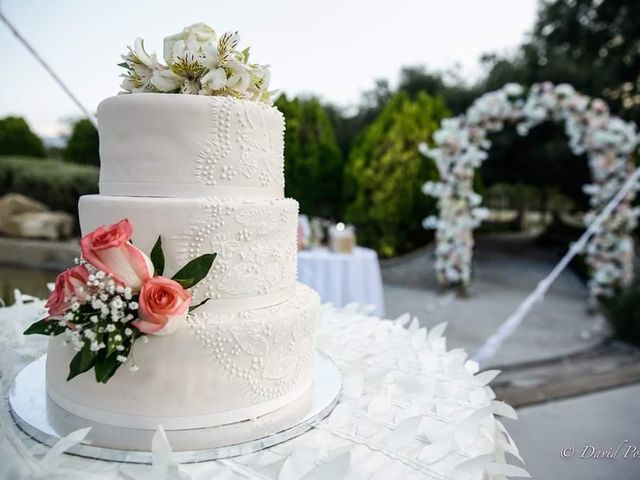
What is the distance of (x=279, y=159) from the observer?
1714 mm

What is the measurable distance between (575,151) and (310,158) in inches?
181

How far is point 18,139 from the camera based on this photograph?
10.7m

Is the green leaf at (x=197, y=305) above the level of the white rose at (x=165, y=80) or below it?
below

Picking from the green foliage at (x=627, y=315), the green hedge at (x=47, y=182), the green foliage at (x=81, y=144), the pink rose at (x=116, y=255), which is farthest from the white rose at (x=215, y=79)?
the green foliage at (x=81, y=144)

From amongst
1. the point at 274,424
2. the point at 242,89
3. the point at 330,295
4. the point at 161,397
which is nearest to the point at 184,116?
the point at 242,89

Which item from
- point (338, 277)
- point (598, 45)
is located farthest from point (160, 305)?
point (598, 45)

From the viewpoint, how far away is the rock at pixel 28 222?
9.05 m

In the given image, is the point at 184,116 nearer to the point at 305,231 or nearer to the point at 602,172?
the point at 305,231

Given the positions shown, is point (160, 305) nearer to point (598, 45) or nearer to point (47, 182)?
point (47, 182)

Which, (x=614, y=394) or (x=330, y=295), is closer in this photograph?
(x=614, y=394)

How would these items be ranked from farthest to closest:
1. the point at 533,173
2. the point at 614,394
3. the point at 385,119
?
1. the point at 533,173
2. the point at 385,119
3. the point at 614,394

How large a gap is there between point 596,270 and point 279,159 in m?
7.29

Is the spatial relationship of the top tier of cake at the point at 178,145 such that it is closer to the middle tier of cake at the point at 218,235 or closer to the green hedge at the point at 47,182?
the middle tier of cake at the point at 218,235

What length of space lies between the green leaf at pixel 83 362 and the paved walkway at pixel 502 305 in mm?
4756
